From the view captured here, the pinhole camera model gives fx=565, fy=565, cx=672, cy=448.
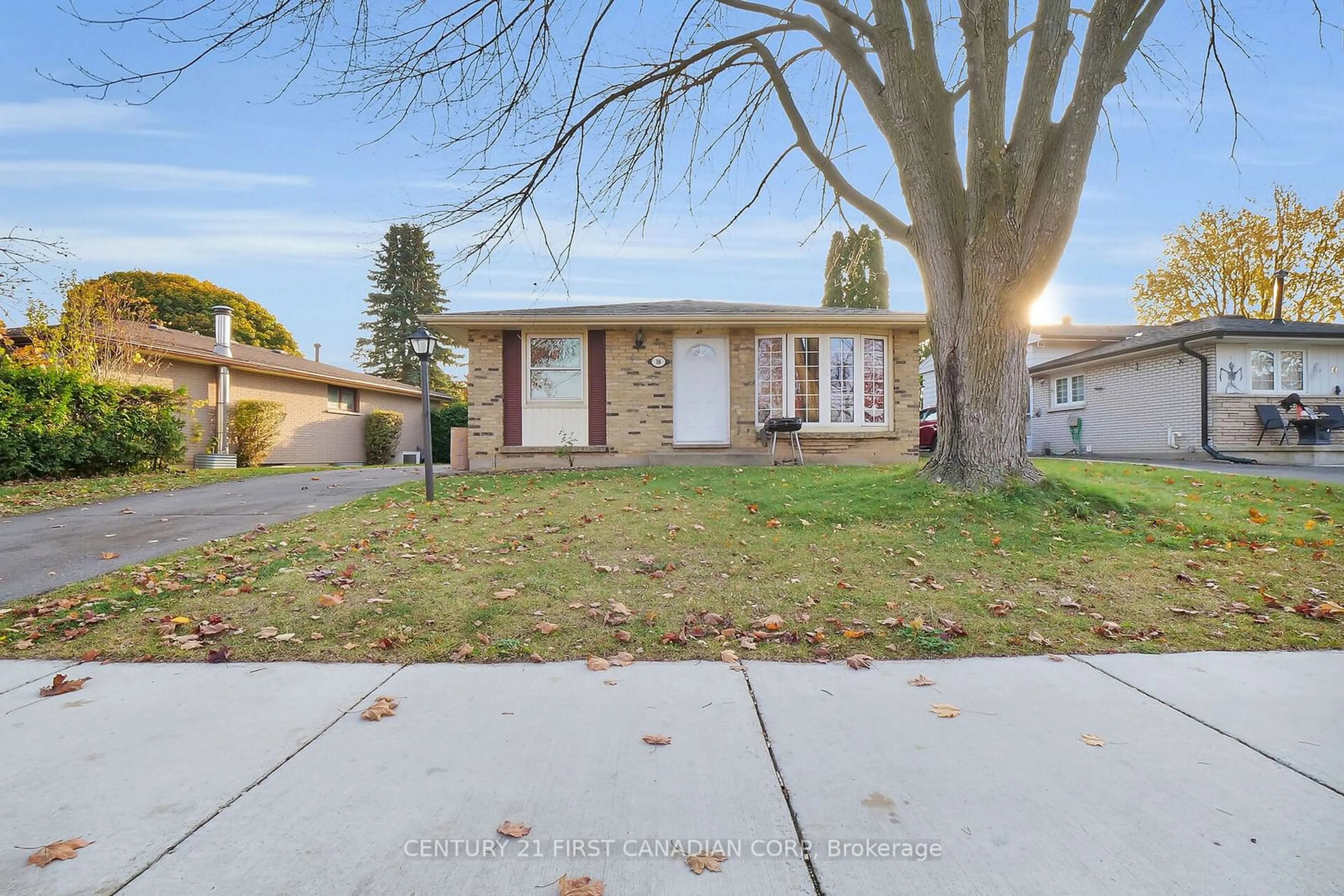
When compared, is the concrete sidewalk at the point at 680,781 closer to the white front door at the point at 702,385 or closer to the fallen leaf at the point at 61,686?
the fallen leaf at the point at 61,686

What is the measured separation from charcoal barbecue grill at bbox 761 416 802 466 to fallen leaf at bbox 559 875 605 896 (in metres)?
9.50

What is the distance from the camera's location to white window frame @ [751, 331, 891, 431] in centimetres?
1155

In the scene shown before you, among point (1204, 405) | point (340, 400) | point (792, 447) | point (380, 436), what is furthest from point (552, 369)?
point (1204, 405)

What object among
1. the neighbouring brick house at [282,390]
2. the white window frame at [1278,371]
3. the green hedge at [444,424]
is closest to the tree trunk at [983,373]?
the white window frame at [1278,371]

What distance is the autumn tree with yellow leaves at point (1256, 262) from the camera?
894 inches

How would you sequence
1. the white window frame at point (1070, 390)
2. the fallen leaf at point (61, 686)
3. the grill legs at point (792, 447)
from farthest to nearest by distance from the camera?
the white window frame at point (1070, 390), the grill legs at point (792, 447), the fallen leaf at point (61, 686)

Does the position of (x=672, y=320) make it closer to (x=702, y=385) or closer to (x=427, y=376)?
(x=702, y=385)

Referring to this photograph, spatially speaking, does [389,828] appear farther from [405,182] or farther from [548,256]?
[548,256]

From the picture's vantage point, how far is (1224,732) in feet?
6.98

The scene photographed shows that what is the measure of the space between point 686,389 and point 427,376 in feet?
17.0

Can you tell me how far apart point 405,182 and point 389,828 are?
18.4ft

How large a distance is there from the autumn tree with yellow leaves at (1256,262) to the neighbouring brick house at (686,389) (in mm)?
22092

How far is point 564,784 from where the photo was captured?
5.97 ft

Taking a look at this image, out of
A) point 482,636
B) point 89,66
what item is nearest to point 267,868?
point 482,636
